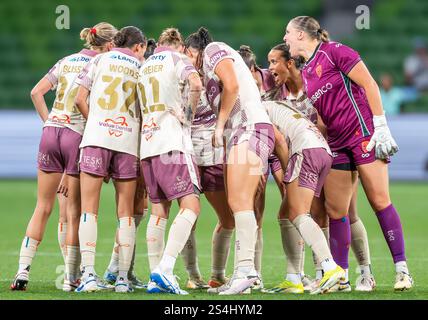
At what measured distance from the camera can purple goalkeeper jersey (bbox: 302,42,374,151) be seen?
7215 millimetres

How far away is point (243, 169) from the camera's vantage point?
22.4 feet

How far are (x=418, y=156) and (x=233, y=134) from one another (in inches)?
483

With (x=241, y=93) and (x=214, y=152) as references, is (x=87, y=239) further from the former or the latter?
(x=241, y=93)

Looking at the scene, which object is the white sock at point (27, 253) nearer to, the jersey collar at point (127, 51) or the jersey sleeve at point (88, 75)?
the jersey sleeve at point (88, 75)

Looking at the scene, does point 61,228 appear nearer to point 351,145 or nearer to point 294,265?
point 294,265

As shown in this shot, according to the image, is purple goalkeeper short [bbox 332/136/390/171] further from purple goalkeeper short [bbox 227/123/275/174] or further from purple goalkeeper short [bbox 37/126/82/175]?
purple goalkeeper short [bbox 37/126/82/175]

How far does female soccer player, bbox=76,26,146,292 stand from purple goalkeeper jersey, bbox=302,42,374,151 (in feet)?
4.55

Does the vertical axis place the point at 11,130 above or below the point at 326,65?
above

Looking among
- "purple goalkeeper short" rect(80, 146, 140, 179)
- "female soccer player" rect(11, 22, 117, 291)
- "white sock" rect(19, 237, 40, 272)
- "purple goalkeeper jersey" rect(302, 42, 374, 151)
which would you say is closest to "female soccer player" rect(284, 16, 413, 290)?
"purple goalkeeper jersey" rect(302, 42, 374, 151)

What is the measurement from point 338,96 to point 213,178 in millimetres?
1207

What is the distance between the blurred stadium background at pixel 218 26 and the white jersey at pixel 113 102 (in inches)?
554

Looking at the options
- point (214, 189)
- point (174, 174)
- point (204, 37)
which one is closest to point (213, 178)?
point (214, 189)
